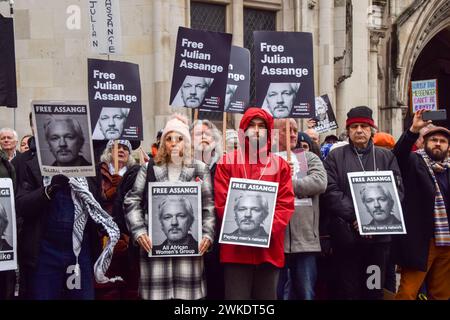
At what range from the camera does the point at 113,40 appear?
31.4ft

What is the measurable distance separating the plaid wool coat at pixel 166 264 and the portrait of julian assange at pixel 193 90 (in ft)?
6.62

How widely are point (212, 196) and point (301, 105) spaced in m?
1.71

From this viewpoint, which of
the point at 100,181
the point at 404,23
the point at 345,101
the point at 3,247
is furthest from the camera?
the point at 404,23

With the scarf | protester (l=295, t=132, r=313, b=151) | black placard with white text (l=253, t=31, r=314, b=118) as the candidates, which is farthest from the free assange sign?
the scarf

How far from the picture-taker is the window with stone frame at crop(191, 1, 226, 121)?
48.5ft

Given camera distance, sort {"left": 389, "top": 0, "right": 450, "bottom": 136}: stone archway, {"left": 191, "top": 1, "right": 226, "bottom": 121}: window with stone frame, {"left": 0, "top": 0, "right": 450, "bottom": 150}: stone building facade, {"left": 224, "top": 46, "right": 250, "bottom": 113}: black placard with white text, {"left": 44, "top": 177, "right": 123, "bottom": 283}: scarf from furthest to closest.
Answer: {"left": 389, "top": 0, "right": 450, "bottom": 136}: stone archway, {"left": 191, "top": 1, "right": 226, "bottom": 121}: window with stone frame, {"left": 0, "top": 0, "right": 450, "bottom": 150}: stone building facade, {"left": 224, "top": 46, "right": 250, "bottom": 113}: black placard with white text, {"left": 44, "top": 177, "right": 123, "bottom": 283}: scarf

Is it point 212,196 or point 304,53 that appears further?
point 304,53

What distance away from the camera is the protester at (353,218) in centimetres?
718

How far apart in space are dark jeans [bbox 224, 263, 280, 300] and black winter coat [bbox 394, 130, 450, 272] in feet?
5.81

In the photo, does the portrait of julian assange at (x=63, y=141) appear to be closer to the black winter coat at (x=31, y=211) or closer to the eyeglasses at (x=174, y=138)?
the black winter coat at (x=31, y=211)

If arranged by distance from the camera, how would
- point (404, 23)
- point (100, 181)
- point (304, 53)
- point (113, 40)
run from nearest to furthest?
point (100, 181) < point (304, 53) < point (113, 40) < point (404, 23)

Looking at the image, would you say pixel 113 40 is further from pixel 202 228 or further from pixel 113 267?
pixel 202 228

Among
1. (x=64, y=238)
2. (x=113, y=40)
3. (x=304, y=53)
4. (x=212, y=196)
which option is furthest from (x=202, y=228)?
(x=113, y=40)

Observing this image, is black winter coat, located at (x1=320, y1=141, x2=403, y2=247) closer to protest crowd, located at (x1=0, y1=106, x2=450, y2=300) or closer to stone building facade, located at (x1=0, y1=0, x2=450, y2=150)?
protest crowd, located at (x1=0, y1=106, x2=450, y2=300)
